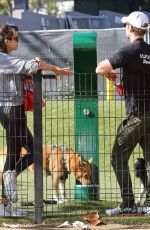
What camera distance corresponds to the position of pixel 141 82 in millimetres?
6938

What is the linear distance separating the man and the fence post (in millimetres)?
612

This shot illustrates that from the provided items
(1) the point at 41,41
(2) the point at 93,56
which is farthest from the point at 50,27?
(2) the point at 93,56

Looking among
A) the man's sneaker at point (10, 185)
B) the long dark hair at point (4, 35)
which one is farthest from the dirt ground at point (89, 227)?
the long dark hair at point (4, 35)

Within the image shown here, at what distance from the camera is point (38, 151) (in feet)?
22.5

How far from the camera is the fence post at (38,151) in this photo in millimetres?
6785

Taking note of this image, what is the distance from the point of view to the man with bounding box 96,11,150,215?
22.3 ft

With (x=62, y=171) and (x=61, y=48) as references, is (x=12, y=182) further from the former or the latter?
(x=61, y=48)

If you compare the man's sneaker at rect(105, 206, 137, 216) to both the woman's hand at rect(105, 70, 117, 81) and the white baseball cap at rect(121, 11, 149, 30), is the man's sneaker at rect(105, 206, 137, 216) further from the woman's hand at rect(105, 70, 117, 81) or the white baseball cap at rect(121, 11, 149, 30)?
the white baseball cap at rect(121, 11, 149, 30)

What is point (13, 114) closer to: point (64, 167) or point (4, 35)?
point (4, 35)

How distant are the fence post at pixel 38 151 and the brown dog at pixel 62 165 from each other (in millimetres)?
1020

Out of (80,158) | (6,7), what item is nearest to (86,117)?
(80,158)

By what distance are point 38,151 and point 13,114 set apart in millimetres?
477

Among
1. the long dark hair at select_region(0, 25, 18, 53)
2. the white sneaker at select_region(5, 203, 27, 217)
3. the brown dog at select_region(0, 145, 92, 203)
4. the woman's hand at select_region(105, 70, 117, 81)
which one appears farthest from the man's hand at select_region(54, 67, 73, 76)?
the white sneaker at select_region(5, 203, 27, 217)

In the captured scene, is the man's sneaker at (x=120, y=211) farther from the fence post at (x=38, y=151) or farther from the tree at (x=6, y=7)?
the tree at (x=6, y=7)
